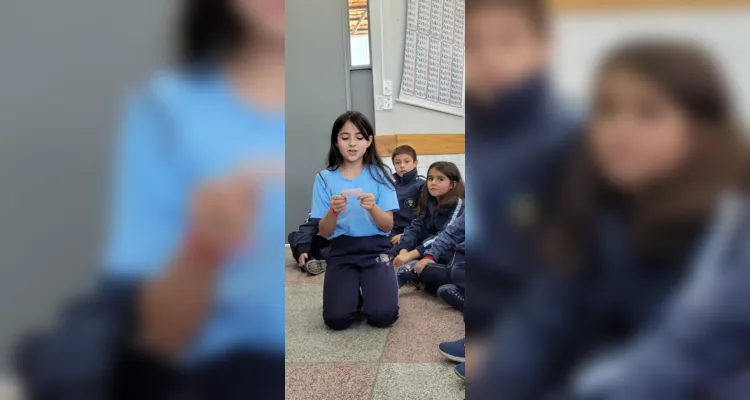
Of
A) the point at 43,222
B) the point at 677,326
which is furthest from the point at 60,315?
the point at 677,326

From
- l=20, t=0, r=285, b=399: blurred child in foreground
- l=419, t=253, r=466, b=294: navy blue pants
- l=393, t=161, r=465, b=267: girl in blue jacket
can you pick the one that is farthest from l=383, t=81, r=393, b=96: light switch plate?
l=20, t=0, r=285, b=399: blurred child in foreground

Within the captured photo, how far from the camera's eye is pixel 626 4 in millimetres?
396

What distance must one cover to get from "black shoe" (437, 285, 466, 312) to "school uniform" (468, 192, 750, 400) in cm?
93

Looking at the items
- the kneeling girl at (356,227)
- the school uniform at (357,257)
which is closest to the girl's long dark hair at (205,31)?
the kneeling girl at (356,227)

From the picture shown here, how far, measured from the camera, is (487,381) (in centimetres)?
43

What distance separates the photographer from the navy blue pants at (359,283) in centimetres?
130

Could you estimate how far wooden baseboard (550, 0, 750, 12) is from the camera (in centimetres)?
39

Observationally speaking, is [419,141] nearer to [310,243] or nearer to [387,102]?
[387,102]

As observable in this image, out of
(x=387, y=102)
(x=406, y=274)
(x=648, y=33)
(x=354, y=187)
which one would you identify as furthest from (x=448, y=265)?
(x=648, y=33)

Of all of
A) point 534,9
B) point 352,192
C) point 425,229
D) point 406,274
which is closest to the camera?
point 534,9

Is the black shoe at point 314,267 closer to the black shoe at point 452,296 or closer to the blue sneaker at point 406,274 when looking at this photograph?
the blue sneaker at point 406,274

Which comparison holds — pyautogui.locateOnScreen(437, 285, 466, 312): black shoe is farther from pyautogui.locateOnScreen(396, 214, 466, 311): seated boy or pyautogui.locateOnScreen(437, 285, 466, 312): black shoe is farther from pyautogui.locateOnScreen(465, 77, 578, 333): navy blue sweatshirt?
pyautogui.locateOnScreen(465, 77, 578, 333): navy blue sweatshirt

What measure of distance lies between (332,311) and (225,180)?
0.91 meters

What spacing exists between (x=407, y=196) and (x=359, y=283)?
645 mm
